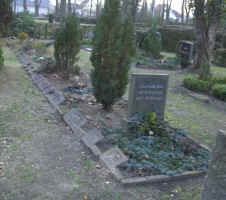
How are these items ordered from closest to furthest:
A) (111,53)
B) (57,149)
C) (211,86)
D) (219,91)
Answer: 1. (57,149)
2. (111,53)
3. (219,91)
4. (211,86)

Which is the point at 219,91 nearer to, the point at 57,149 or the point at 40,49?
the point at 57,149

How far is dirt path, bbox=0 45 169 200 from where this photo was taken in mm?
3664

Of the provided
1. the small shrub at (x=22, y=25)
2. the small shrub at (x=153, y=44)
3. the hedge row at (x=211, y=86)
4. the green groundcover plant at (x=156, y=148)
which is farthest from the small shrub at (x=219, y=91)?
the small shrub at (x=22, y=25)

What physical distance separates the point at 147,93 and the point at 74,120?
1490 millimetres

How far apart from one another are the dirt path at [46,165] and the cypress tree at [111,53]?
3.84ft

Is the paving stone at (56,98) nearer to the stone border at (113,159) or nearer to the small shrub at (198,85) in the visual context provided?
the stone border at (113,159)

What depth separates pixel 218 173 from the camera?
2.50m

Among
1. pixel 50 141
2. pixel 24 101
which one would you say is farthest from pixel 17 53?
pixel 50 141

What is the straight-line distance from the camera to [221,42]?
22938 millimetres

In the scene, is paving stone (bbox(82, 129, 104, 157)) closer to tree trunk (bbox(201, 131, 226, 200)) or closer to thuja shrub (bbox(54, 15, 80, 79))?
tree trunk (bbox(201, 131, 226, 200))

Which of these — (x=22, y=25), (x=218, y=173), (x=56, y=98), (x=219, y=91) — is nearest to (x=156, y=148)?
(x=218, y=173)

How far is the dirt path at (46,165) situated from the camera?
3.66 metres

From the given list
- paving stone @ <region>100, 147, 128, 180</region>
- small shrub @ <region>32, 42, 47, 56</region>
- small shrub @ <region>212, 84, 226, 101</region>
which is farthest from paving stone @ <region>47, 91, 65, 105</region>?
small shrub @ <region>32, 42, 47, 56</region>

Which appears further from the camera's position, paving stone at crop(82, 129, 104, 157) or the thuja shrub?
the thuja shrub
